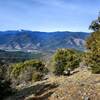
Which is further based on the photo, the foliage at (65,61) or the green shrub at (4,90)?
the foliage at (65,61)

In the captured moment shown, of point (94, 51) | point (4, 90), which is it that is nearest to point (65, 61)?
point (94, 51)

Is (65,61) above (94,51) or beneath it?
beneath

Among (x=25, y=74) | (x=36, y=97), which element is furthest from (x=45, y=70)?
(x=36, y=97)

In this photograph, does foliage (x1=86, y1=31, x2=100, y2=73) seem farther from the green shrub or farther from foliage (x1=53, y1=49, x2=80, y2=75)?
foliage (x1=53, y1=49, x2=80, y2=75)

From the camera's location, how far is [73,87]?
27281 mm

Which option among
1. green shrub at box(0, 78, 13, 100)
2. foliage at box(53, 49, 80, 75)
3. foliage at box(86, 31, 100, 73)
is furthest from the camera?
foliage at box(53, 49, 80, 75)

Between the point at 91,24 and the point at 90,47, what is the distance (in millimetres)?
3072

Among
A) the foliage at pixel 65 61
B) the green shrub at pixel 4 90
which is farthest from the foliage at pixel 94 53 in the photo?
the foliage at pixel 65 61

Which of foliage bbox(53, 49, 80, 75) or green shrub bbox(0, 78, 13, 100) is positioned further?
foliage bbox(53, 49, 80, 75)

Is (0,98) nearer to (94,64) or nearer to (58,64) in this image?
(94,64)

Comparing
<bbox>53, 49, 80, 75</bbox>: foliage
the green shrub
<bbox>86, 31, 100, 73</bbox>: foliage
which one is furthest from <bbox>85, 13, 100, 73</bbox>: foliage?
<bbox>53, 49, 80, 75</bbox>: foliage

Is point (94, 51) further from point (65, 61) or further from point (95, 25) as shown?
point (65, 61)

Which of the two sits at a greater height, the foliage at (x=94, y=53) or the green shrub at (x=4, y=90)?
the foliage at (x=94, y=53)

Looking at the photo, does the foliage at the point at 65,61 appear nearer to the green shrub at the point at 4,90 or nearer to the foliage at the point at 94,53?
the foliage at the point at 94,53
